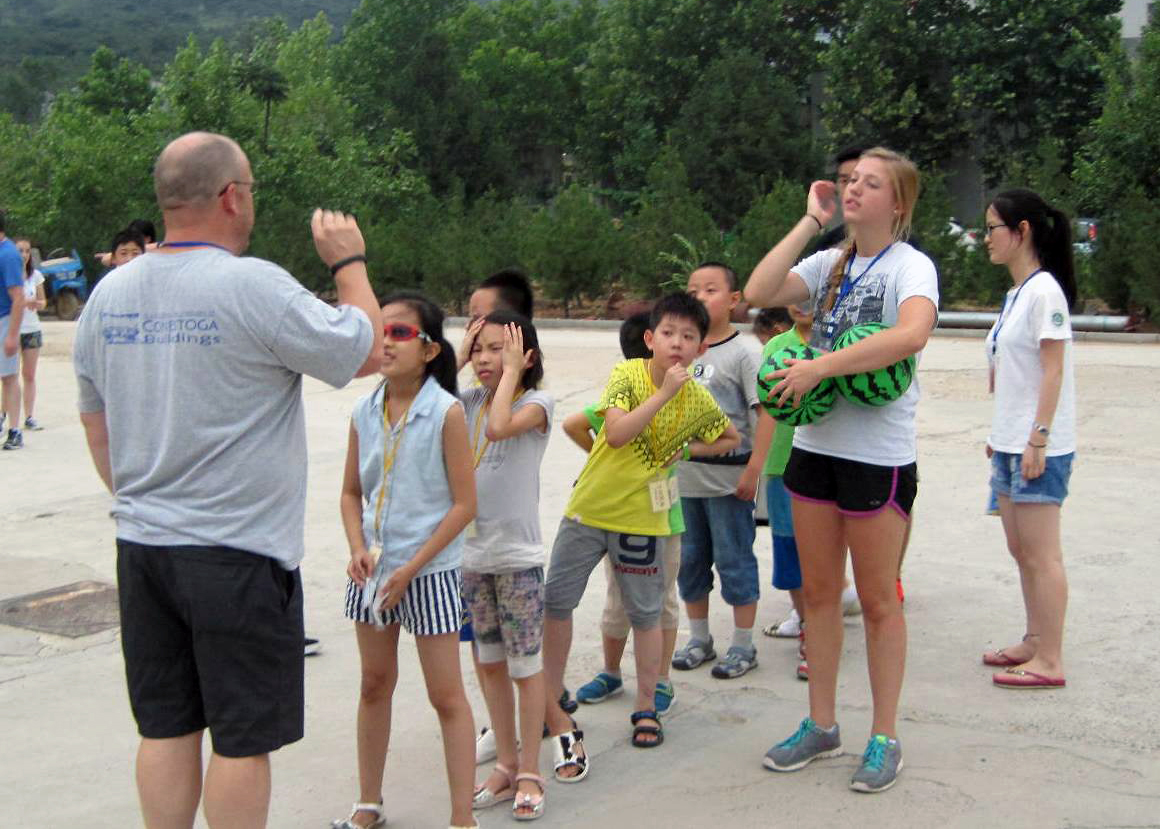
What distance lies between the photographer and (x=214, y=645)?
9.79ft

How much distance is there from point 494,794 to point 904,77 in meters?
32.4

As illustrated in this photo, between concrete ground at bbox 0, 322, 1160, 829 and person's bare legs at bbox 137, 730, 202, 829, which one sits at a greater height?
person's bare legs at bbox 137, 730, 202, 829

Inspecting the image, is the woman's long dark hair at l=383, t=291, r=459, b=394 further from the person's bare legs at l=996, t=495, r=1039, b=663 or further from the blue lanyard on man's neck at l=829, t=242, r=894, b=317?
the person's bare legs at l=996, t=495, r=1039, b=663

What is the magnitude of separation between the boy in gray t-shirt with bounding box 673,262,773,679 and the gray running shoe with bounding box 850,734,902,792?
3.42 ft

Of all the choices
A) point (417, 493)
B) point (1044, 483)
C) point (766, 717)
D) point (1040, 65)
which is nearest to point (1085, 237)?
point (1040, 65)

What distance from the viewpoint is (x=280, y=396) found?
3076 millimetres

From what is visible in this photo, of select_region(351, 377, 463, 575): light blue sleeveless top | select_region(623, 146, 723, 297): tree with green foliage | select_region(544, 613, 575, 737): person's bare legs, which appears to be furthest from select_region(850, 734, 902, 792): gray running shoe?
select_region(623, 146, 723, 297): tree with green foliage

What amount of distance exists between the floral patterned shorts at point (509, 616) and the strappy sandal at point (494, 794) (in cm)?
33

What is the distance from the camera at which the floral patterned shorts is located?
3.99m

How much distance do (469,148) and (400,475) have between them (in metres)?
40.3

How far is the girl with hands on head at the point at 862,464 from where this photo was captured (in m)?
4.05

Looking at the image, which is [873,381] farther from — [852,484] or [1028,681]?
[1028,681]

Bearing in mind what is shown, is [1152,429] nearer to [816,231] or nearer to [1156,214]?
[816,231]

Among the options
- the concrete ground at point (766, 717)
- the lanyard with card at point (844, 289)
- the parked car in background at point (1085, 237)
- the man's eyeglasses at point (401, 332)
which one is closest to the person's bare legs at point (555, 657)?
the concrete ground at point (766, 717)
